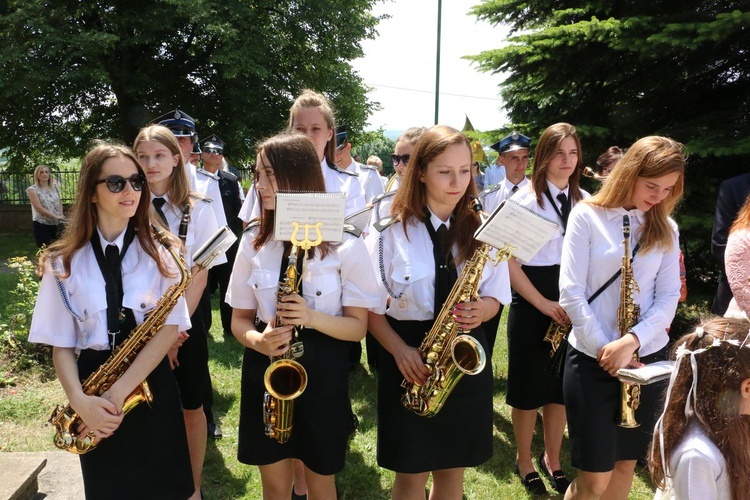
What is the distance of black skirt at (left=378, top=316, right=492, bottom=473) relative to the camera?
2.99 meters

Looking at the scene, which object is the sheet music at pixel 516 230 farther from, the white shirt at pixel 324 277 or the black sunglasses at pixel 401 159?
the black sunglasses at pixel 401 159

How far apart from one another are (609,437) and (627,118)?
4.93 metres

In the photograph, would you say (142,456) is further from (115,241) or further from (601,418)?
(601,418)

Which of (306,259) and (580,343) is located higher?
(306,259)

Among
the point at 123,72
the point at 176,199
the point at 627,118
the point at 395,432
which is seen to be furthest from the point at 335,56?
the point at 395,432

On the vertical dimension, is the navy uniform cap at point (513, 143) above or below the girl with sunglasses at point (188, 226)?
above

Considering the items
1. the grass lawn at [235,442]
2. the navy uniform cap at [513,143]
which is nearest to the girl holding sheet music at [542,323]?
the grass lawn at [235,442]

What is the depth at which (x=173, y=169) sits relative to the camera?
3.94 m

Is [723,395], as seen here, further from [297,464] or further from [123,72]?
[123,72]

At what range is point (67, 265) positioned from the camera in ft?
9.09

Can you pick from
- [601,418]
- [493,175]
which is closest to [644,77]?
[601,418]

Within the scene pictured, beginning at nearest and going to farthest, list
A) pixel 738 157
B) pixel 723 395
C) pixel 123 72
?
pixel 723 395, pixel 738 157, pixel 123 72

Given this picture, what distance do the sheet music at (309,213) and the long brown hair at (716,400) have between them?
1.55 metres

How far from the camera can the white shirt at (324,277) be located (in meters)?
2.94
